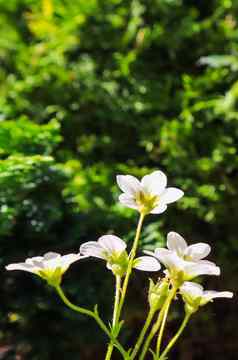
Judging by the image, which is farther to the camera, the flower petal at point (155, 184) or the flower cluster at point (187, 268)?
the flower petal at point (155, 184)

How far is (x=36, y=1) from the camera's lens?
2.65 m

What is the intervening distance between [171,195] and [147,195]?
0.14 feet

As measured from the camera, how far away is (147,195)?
45.4 inches

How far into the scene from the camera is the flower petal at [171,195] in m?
1.14

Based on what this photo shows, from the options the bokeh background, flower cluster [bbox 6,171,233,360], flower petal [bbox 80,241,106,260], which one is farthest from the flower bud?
the bokeh background

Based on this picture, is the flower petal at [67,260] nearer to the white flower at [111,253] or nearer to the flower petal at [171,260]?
the white flower at [111,253]

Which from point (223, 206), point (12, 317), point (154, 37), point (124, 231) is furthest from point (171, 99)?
point (12, 317)

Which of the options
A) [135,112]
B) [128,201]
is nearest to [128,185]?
[128,201]

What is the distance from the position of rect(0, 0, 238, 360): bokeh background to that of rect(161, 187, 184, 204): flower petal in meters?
0.78

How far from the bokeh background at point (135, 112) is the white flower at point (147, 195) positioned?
0.77 meters

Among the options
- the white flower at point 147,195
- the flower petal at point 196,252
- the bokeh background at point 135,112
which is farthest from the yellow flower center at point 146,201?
the bokeh background at point 135,112

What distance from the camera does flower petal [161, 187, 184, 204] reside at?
114 centimetres

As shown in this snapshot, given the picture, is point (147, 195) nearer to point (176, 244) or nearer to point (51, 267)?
point (176, 244)

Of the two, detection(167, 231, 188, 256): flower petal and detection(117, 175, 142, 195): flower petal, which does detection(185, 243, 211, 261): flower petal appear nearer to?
detection(167, 231, 188, 256): flower petal
